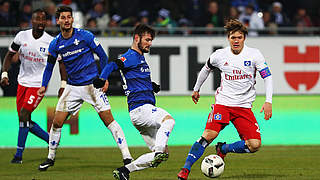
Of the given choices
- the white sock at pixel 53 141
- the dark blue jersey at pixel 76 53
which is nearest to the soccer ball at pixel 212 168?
the dark blue jersey at pixel 76 53

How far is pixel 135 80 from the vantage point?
934 centimetres

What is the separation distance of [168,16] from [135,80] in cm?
1016

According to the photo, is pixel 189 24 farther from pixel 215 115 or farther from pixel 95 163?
pixel 215 115

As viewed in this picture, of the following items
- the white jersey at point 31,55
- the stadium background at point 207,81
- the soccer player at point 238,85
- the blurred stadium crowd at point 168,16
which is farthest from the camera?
the blurred stadium crowd at point 168,16

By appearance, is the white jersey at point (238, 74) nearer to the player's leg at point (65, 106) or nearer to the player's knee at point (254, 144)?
the player's knee at point (254, 144)

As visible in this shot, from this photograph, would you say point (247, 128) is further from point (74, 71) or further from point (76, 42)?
point (76, 42)

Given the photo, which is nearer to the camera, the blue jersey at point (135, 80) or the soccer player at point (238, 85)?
the blue jersey at point (135, 80)

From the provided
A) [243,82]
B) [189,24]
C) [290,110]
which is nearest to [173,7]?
[189,24]

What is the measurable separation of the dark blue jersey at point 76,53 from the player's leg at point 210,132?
213cm

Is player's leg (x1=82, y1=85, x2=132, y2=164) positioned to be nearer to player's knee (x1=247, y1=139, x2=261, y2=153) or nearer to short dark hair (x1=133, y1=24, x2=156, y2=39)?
short dark hair (x1=133, y1=24, x2=156, y2=39)

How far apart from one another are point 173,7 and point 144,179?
36.5 ft

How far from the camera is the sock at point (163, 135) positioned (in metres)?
8.68

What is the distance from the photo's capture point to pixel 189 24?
1942cm

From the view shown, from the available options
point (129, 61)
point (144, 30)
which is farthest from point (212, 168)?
point (144, 30)
